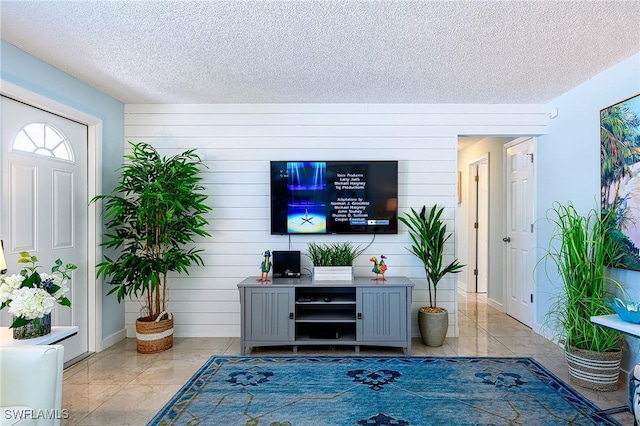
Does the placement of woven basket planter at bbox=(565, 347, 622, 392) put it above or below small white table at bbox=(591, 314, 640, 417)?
below

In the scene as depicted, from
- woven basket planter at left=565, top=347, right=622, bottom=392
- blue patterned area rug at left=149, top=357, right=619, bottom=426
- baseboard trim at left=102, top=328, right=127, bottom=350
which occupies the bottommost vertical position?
blue patterned area rug at left=149, top=357, right=619, bottom=426

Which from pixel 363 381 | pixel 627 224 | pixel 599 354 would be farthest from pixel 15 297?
pixel 627 224

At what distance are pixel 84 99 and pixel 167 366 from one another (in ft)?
8.17

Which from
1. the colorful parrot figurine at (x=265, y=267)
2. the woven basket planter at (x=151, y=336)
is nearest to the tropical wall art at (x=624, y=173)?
the colorful parrot figurine at (x=265, y=267)

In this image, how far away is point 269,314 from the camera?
11.0 ft

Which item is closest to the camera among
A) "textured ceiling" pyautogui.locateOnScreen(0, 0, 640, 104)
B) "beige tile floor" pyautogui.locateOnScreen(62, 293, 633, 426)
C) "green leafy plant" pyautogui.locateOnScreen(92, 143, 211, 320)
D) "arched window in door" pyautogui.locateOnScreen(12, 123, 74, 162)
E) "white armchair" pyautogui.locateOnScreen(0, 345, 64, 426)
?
"white armchair" pyautogui.locateOnScreen(0, 345, 64, 426)

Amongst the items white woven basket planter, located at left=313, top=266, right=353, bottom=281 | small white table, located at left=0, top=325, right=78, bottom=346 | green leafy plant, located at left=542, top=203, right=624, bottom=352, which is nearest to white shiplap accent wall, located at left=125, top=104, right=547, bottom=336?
white woven basket planter, located at left=313, top=266, right=353, bottom=281

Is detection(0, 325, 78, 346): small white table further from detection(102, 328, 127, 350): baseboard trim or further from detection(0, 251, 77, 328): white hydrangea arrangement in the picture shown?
detection(102, 328, 127, 350): baseboard trim

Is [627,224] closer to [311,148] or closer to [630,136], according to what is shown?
[630,136]

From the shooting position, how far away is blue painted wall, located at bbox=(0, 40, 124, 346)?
2.58m

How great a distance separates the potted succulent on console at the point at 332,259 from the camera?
3.47m

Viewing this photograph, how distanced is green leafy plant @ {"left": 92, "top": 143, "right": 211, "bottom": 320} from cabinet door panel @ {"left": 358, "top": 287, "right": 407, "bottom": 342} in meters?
1.72

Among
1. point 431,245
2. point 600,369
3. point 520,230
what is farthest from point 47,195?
point 520,230

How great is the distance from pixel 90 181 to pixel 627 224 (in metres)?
4.51
